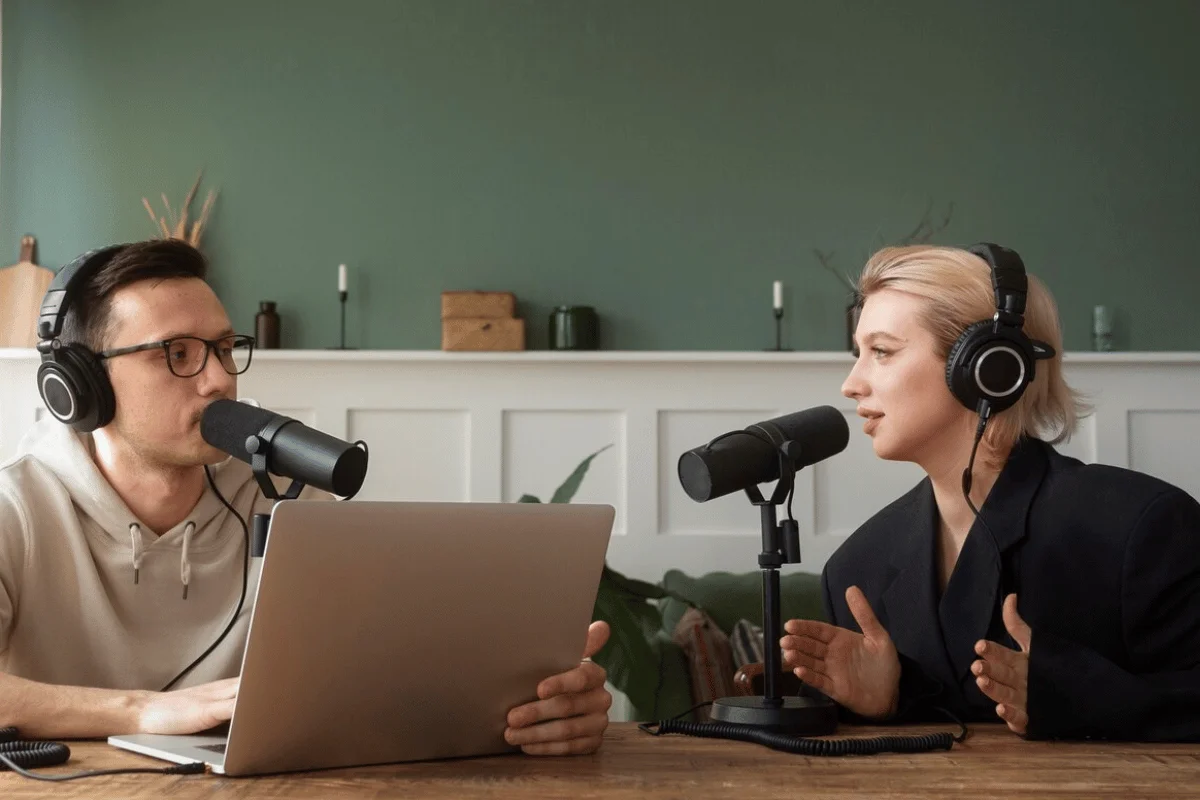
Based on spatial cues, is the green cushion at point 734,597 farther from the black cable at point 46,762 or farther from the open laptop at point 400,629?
the black cable at point 46,762

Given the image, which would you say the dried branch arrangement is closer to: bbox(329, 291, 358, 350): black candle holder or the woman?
bbox(329, 291, 358, 350): black candle holder

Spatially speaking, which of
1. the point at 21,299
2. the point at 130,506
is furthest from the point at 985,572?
the point at 21,299

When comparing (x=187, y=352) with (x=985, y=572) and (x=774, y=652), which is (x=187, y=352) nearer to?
(x=774, y=652)

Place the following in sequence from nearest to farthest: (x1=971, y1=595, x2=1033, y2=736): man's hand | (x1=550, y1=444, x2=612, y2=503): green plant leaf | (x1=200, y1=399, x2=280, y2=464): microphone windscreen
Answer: (x1=200, y1=399, x2=280, y2=464): microphone windscreen → (x1=971, y1=595, x2=1033, y2=736): man's hand → (x1=550, y1=444, x2=612, y2=503): green plant leaf

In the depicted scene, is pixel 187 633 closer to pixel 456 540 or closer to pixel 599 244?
pixel 456 540

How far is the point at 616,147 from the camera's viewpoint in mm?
3799

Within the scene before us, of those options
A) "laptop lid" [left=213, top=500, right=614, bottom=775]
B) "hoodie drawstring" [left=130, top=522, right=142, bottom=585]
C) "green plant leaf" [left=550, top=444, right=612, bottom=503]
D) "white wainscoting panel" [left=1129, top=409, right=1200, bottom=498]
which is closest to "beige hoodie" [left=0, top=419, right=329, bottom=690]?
"hoodie drawstring" [left=130, top=522, right=142, bottom=585]

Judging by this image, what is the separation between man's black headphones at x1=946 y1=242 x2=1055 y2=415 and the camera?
166 centimetres

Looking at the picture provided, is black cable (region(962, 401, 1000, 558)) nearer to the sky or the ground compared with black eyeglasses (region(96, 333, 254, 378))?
nearer to the ground

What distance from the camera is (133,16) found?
3826 millimetres

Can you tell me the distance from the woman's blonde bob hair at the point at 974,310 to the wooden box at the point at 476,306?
1.78 metres

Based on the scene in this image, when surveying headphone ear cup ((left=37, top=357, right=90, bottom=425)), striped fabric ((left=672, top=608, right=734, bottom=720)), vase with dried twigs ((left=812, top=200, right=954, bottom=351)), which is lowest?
striped fabric ((left=672, top=608, right=734, bottom=720))

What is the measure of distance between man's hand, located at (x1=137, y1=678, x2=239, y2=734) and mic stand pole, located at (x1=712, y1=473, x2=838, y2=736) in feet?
1.84

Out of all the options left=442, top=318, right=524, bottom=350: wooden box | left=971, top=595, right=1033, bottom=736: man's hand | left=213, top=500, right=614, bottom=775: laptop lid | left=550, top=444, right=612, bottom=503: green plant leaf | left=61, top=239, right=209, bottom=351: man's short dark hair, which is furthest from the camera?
left=442, top=318, right=524, bottom=350: wooden box
